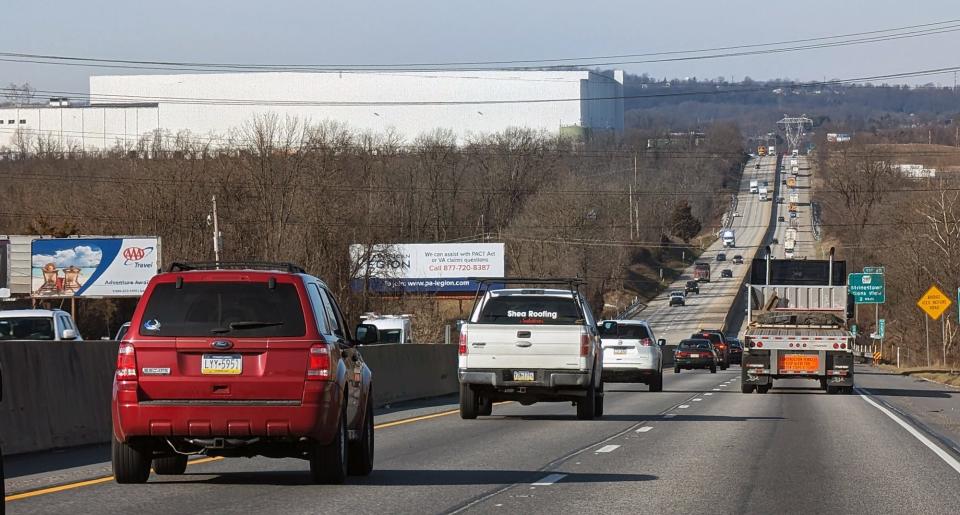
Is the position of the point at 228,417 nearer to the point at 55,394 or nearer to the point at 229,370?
the point at 229,370

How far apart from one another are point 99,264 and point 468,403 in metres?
49.9

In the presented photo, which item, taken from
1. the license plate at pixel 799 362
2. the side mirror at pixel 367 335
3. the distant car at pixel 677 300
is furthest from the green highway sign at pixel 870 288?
the side mirror at pixel 367 335

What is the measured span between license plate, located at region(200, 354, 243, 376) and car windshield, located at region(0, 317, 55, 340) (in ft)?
50.8

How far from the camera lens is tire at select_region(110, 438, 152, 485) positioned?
12.1 m

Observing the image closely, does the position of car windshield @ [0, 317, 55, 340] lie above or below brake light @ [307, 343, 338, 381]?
below

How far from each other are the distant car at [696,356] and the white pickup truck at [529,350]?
34.8m

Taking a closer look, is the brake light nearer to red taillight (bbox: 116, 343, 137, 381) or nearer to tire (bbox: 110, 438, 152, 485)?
red taillight (bbox: 116, 343, 137, 381)

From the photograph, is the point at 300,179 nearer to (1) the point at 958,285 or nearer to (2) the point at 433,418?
(1) the point at 958,285

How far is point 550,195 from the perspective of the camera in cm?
11038

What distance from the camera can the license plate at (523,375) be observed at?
21438mm

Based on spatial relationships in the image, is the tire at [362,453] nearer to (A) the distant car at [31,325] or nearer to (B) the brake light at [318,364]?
(B) the brake light at [318,364]

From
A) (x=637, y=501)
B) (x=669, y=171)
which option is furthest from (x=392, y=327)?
(x=669, y=171)

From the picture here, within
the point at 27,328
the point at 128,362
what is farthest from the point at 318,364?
the point at 27,328

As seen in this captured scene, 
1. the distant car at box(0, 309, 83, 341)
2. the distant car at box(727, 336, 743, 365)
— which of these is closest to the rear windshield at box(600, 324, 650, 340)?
the distant car at box(0, 309, 83, 341)
